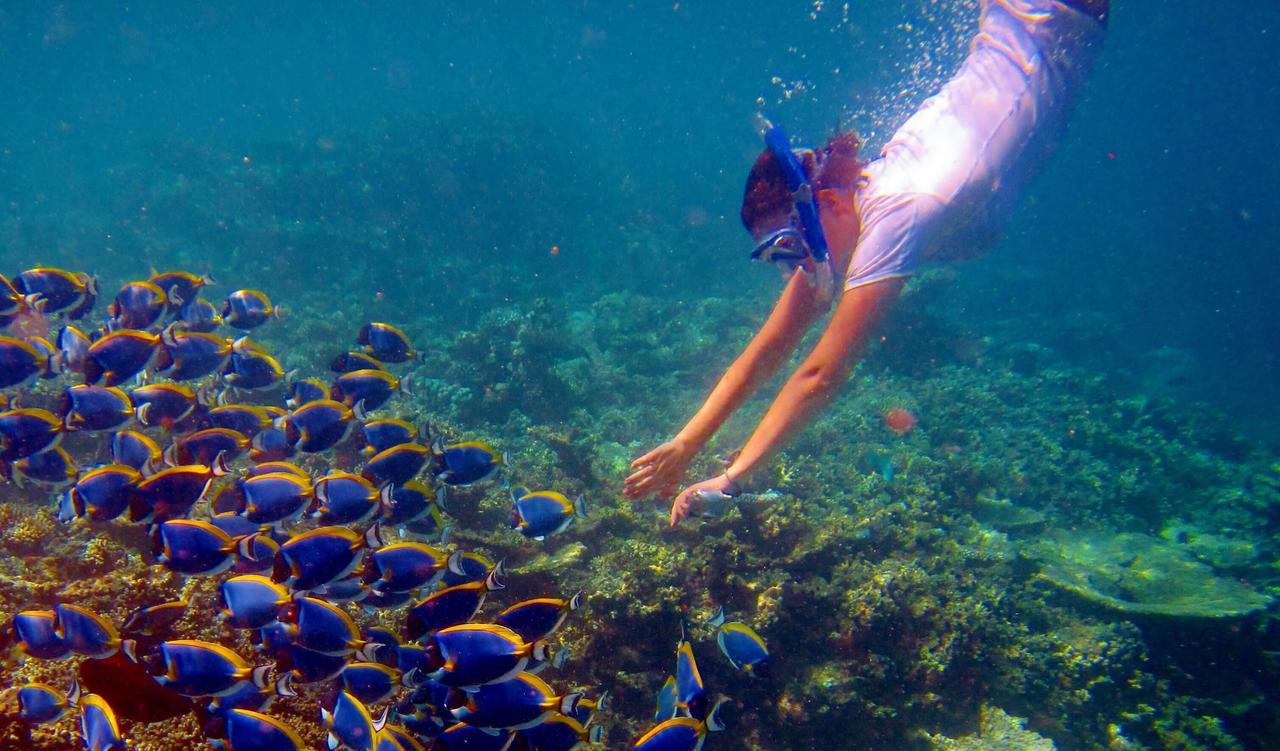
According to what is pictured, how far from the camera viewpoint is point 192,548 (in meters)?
2.75

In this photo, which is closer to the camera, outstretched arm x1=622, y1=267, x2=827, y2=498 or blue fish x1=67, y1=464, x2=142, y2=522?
blue fish x1=67, y1=464, x2=142, y2=522

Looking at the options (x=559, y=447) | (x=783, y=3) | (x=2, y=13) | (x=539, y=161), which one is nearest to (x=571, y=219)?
(x=539, y=161)

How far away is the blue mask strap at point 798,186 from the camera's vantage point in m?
2.60

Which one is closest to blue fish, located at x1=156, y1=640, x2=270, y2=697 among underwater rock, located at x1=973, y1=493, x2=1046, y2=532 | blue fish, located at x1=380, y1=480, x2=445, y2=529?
blue fish, located at x1=380, y1=480, x2=445, y2=529

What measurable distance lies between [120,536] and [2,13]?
5424 centimetres

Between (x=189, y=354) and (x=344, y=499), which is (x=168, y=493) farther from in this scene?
(x=189, y=354)

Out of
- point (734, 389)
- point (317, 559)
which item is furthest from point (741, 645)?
point (317, 559)

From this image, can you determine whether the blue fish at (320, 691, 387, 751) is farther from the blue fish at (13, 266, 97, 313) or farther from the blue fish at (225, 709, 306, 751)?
the blue fish at (13, 266, 97, 313)

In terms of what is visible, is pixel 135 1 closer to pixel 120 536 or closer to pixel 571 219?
pixel 571 219

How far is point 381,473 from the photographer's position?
3604 millimetres

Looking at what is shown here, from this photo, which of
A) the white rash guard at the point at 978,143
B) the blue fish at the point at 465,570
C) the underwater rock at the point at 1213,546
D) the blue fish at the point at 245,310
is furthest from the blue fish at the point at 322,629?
the underwater rock at the point at 1213,546

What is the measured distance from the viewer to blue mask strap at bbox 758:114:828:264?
2602mm

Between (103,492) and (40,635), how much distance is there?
773mm

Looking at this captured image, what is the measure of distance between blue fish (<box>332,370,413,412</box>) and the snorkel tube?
3.24m
